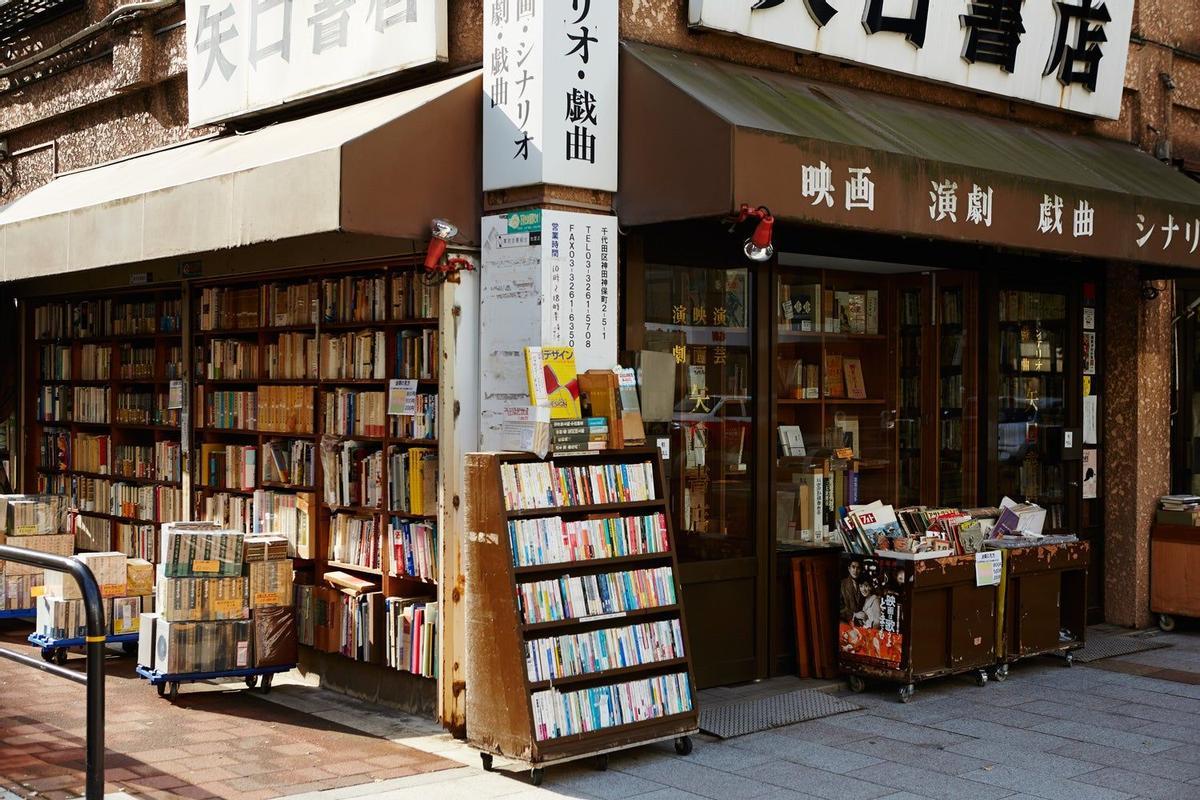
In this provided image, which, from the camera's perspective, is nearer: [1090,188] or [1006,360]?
[1090,188]

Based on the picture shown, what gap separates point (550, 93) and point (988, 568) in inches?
166

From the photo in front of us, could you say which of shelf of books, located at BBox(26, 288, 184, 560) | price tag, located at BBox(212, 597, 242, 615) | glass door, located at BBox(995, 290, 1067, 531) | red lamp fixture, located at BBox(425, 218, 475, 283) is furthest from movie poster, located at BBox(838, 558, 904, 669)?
shelf of books, located at BBox(26, 288, 184, 560)

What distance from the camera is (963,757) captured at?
274 inches

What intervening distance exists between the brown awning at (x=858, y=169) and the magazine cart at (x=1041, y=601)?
6.82 ft

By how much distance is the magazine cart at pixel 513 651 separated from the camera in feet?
21.0

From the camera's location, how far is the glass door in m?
10.3

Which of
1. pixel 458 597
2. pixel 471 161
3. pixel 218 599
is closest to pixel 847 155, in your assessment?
pixel 471 161

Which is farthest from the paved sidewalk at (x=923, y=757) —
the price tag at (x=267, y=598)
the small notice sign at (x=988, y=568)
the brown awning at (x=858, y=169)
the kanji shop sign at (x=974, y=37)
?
the kanji shop sign at (x=974, y=37)

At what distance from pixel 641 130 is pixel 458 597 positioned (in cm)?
280

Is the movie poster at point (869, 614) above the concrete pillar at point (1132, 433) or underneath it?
underneath

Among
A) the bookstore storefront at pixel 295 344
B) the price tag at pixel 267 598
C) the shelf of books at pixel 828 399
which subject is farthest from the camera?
the shelf of books at pixel 828 399

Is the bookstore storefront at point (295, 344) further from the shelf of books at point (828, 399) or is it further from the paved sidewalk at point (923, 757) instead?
the shelf of books at point (828, 399)

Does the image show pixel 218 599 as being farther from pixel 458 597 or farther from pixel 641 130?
pixel 641 130

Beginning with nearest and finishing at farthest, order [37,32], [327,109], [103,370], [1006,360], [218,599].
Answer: [218,599] → [327,109] → [1006,360] → [103,370] → [37,32]
